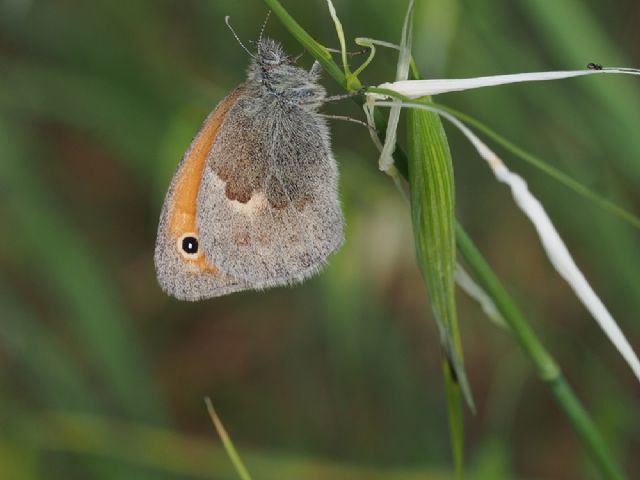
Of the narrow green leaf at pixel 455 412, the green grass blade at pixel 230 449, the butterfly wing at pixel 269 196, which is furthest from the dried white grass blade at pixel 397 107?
the butterfly wing at pixel 269 196

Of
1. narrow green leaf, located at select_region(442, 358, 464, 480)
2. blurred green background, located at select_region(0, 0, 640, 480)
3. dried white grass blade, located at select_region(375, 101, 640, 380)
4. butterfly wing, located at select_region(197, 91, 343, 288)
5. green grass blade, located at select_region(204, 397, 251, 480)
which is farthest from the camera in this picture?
blurred green background, located at select_region(0, 0, 640, 480)

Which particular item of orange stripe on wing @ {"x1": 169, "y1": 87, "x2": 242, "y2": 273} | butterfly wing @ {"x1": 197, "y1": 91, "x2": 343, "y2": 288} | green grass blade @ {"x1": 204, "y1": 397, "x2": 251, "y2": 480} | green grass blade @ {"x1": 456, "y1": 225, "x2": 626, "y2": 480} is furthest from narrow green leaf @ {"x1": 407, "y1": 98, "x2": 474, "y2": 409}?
orange stripe on wing @ {"x1": 169, "y1": 87, "x2": 242, "y2": 273}

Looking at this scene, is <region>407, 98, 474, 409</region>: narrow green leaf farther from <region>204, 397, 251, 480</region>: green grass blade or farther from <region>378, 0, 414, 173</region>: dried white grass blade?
<region>204, 397, 251, 480</region>: green grass blade

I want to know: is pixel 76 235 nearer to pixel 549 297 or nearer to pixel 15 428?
pixel 15 428

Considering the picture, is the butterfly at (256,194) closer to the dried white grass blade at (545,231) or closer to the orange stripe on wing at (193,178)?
the orange stripe on wing at (193,178)

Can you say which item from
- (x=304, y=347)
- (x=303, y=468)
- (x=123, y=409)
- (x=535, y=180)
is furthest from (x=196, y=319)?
(x=535, y=180)
